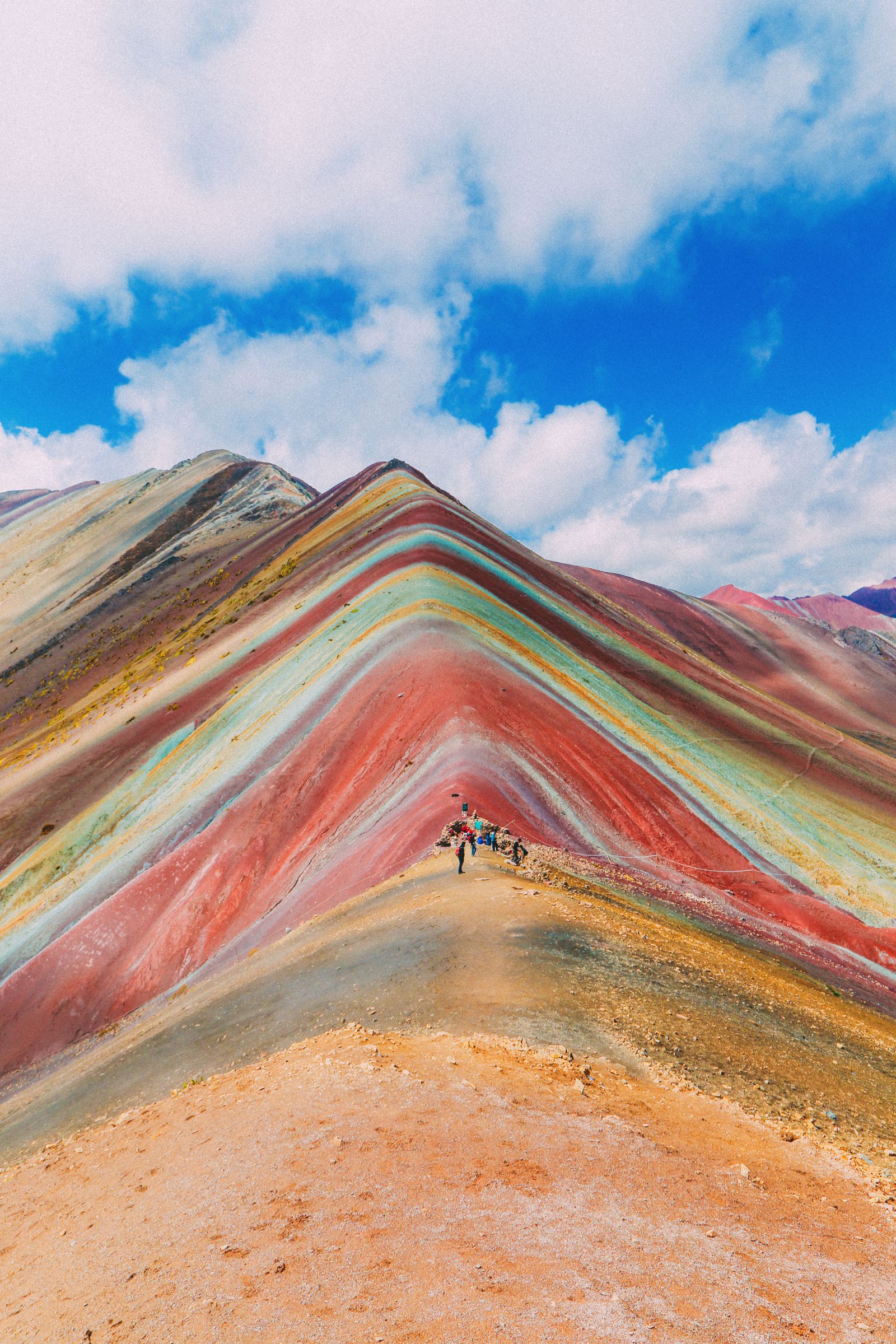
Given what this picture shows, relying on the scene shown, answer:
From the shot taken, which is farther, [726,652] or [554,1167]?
[726,652]

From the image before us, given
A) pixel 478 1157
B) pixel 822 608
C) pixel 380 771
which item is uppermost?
pixel 822 608

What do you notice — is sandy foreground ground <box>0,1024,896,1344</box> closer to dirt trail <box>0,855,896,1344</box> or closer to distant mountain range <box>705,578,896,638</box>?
dirt trail <box>0,855,896,1344</box>

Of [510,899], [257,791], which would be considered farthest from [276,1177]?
[257,791]

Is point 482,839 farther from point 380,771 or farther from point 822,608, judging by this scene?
point 822,608

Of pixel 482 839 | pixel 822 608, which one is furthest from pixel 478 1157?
pixel 822 608

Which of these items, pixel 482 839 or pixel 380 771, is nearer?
pixel 482 839

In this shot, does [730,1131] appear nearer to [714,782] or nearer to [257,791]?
[257,791]

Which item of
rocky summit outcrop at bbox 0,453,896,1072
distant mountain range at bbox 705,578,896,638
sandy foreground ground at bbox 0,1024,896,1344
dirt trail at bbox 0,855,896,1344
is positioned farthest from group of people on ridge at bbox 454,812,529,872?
distant mountain range at bbox 705,578,896,638
